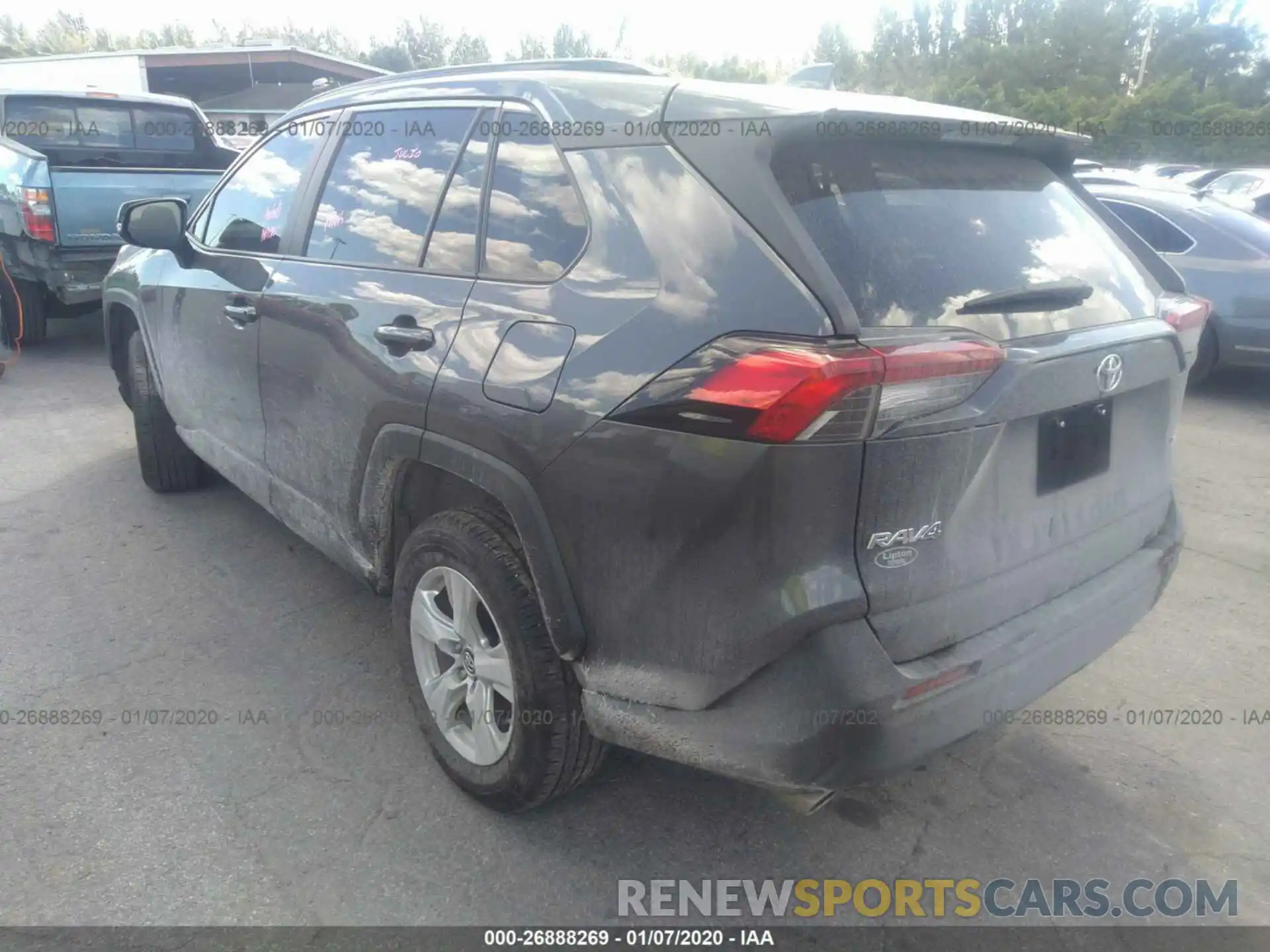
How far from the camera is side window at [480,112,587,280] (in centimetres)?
239

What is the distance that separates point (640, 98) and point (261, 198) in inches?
82.7

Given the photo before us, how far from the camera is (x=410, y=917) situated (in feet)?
7.84

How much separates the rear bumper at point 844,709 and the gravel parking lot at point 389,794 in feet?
1.97

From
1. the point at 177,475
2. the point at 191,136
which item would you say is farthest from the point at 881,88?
the point at 177,475

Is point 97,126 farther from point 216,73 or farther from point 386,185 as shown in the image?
point 216,73

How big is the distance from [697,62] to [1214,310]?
44.9 meters

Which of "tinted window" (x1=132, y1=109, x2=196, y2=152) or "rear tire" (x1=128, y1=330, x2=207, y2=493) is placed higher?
"tinted window" (x1=132, y1=109, x2=196, y2=152)

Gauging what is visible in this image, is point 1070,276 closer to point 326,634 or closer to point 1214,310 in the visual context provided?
point 326,634

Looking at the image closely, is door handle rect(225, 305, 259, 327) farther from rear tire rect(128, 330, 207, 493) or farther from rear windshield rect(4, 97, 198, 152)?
rear windshield rect(4, 97, 198, 152)

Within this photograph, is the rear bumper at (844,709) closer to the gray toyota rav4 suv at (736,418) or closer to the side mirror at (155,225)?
the gray toyota rav4 suv at (736,418)

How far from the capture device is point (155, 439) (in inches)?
196

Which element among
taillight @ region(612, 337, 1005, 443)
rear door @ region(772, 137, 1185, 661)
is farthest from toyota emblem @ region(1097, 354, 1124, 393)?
taillight @ region(612, 337, 1005, 443)

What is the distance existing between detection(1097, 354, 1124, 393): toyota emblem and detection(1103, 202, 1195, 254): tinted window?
234 inches

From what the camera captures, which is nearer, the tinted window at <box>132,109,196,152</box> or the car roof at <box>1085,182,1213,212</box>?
the car roof at <box>1085,182,1213,212</box>
